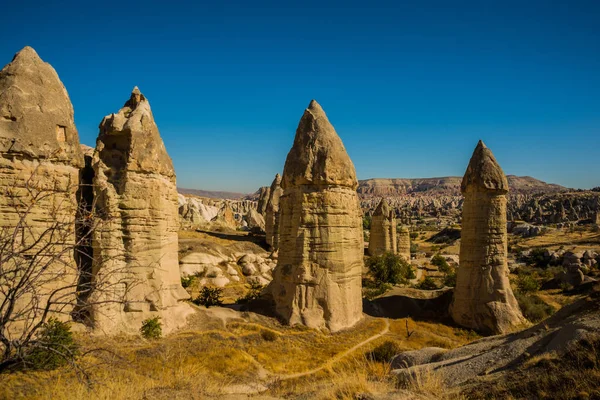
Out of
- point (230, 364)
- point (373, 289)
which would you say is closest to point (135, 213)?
point (230, 364)

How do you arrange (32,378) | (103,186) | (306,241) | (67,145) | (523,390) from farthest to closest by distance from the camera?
(306,241)
(103,186)
(67,145)
(32,378)
(523,390)

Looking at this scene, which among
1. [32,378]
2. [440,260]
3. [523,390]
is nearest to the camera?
[523,390]

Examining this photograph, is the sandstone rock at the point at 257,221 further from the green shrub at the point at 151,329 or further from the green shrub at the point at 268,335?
the green shrub at the point at 151,329

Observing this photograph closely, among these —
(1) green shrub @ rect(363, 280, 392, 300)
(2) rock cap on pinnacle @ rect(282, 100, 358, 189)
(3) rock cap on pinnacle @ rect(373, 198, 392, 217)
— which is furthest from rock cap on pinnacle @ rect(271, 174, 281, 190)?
(2) rock cap on pinnacle @ rect(282, 100, 358, 189)

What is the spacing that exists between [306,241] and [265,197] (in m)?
36.1

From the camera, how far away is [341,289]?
1722 cm

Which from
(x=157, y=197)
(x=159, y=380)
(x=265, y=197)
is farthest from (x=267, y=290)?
(x=265, y=197)

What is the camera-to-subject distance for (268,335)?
15227mm

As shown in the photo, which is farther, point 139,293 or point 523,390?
point 139,293

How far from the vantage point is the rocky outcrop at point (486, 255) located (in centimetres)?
1959

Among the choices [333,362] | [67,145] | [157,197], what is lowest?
[333,362]

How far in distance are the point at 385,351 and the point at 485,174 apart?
11.0 metres

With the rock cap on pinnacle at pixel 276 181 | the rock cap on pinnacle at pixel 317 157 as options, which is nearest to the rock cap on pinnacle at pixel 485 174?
the rock cap on pinnacle at pixel 317 157

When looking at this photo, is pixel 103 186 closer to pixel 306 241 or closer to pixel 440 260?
pixel 306 241
